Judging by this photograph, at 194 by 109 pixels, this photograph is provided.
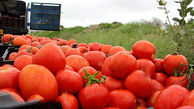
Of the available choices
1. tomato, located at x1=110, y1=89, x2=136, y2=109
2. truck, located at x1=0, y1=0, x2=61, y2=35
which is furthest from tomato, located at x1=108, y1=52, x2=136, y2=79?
truck, located at x1=0, y1=0, x2=61, y2=35

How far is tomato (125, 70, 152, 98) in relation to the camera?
120 centimetres

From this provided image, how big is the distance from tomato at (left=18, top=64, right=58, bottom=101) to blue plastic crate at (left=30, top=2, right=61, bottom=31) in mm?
9971

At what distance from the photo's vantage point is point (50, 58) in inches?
46.9

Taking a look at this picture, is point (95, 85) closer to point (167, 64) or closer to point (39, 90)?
point (39, 90)

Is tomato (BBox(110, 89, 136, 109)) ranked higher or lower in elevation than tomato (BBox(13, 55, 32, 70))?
lower

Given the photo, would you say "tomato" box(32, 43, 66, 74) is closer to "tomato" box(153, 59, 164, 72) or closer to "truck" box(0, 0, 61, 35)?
"tomato" box(153, 59, 164, 72)

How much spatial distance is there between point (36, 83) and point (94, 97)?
34cm

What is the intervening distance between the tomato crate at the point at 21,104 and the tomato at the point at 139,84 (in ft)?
2.00

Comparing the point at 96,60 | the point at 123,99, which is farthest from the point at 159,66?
the point at 96,60

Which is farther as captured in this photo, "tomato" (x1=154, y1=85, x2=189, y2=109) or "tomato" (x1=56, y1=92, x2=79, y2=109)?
"tomato" (x1=56, y1=92, x2=79, y2=109)

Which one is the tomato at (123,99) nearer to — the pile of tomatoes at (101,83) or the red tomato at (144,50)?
the pile of tomatoes at (101,83)

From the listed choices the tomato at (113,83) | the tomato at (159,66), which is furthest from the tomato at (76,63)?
the tomato at (159,66)

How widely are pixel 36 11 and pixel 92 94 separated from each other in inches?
423

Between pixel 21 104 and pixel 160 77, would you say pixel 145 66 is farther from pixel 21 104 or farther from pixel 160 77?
pixel 21 104
